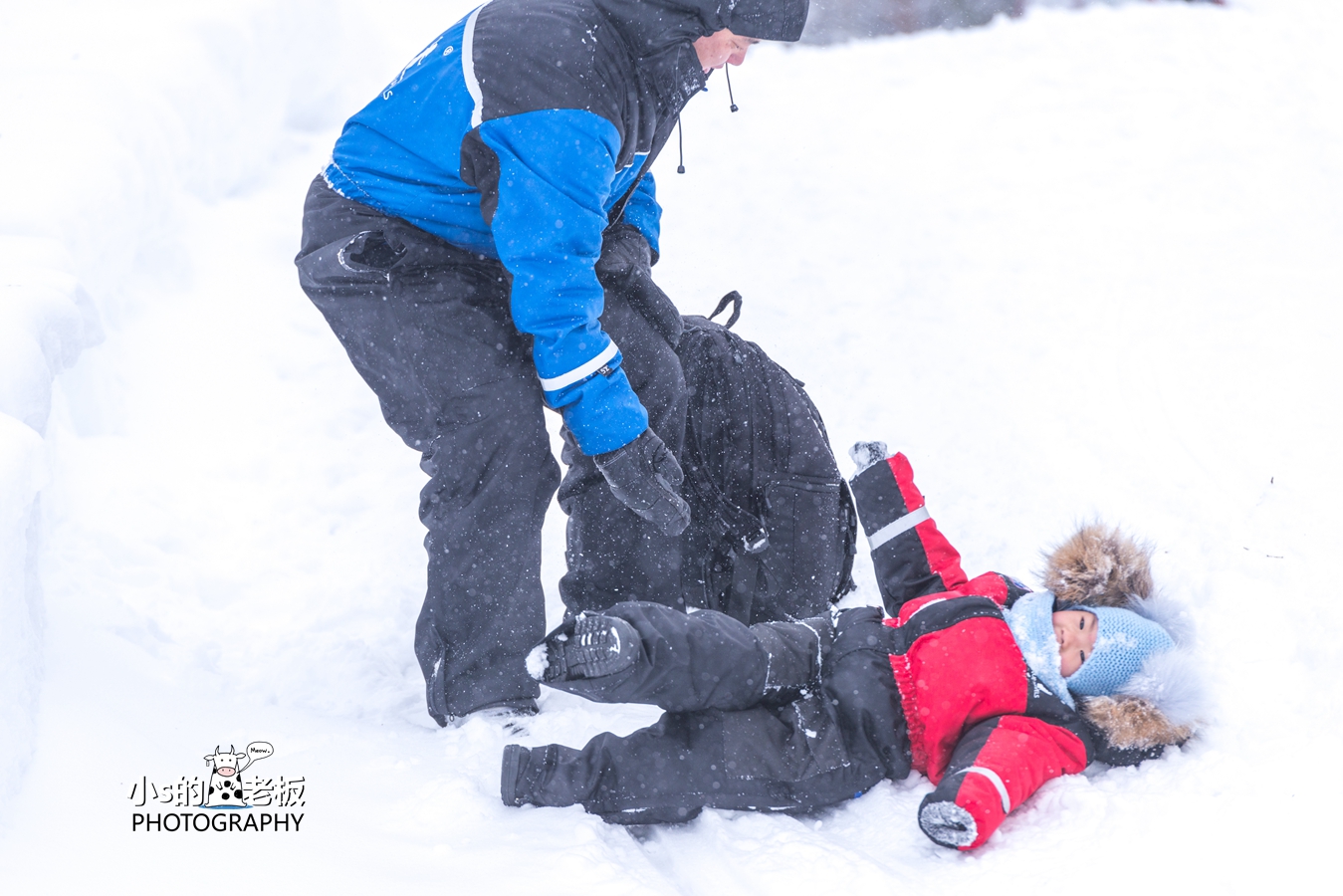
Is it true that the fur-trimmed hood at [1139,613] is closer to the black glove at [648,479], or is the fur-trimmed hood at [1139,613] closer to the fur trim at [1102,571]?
the fur trim at [1102,571]

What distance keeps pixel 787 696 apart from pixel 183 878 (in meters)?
1.21

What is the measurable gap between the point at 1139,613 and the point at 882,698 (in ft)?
2.09

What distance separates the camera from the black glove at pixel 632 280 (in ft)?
7.82

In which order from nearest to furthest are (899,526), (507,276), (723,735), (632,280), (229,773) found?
(229,773)
(723,735)
(507,276)
(632,280)
(899,526)

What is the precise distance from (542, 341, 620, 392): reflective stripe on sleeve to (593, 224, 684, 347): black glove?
0.39 metres

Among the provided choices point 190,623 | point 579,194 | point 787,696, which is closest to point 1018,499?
point 787,696

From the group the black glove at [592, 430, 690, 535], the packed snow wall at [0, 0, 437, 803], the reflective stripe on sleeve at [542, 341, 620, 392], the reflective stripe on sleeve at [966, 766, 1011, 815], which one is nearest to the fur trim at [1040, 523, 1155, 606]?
the reflective stripe on sleeve at [966, 766, 1011, 815]

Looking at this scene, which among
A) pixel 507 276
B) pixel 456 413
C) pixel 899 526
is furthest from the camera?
pixel 899 526

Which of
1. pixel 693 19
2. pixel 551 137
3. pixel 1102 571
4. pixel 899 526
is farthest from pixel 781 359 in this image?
pixel 551 137

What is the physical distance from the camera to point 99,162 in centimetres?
322

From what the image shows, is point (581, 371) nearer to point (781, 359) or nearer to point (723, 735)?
point (723, 735)

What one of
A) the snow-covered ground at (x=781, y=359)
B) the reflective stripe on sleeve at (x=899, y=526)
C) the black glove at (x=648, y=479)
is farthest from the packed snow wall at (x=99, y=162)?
the reflective stripe on sleeve at (x=899, y=526)

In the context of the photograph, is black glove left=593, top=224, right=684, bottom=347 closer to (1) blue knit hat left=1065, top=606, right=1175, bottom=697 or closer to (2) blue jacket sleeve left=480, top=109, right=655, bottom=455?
(2) blue jacket sleeve left=480, top=109, right=655, bottom=455

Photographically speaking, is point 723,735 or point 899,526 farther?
point 899,526
